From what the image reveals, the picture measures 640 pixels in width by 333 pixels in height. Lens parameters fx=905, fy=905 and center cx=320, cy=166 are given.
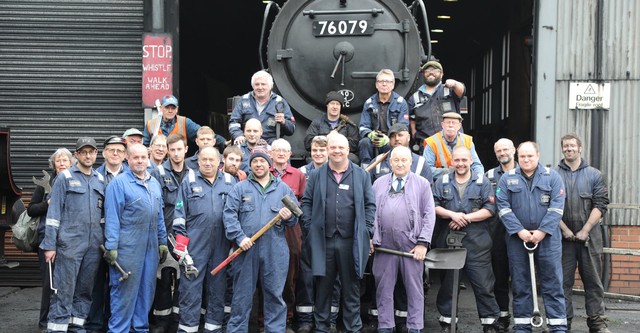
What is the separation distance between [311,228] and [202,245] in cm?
95

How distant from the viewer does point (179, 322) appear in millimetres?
7934

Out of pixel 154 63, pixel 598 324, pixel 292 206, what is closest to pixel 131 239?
pixel 292 206

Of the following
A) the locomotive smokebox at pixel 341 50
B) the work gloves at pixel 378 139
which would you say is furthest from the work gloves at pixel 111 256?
the work gloves at pixel 378 139

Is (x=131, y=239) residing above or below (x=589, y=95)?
below

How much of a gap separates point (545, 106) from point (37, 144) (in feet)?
20.0

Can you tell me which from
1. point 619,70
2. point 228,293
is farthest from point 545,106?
point 228,293

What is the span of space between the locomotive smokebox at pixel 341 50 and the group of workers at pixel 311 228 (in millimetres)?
357

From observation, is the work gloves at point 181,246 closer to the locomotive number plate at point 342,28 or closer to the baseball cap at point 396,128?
the baseball cap at point 396,128

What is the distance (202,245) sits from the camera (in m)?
7.79

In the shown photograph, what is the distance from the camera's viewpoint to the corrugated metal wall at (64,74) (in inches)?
436

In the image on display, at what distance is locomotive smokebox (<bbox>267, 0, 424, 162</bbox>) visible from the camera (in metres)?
8.84

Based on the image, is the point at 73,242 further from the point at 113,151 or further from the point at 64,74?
the point at 64,74

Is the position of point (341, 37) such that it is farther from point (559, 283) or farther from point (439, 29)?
point (439, 29)

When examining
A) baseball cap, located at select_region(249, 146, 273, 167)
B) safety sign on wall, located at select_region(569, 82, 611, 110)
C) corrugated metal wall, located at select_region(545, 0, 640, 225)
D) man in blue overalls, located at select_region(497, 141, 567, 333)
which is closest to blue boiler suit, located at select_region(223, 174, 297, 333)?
baseball cap, located at select_region(249, 146, 273, 167)
